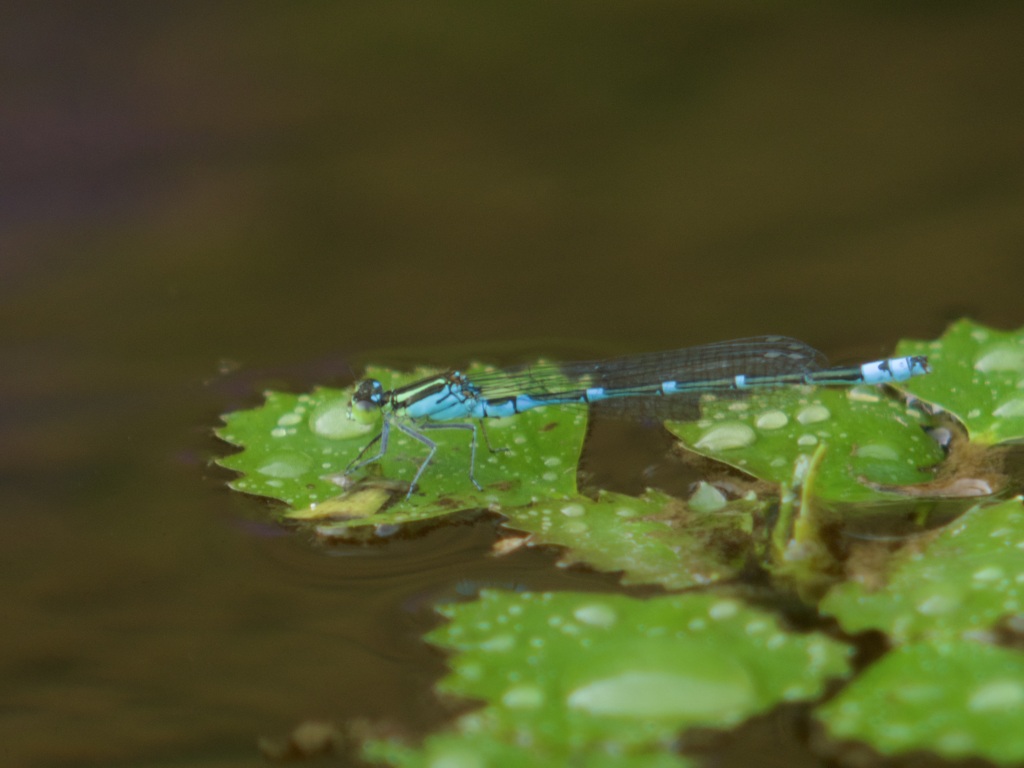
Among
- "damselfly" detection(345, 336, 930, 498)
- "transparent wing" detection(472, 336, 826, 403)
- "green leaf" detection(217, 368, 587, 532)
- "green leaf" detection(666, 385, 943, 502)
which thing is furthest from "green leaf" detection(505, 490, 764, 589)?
"transparent wing" detection(472, 336, 826, 403)

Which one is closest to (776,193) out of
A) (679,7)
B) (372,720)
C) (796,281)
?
(796,281)

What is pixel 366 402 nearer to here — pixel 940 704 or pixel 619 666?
pixel 619 666

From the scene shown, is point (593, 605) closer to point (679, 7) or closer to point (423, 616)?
point (423, 616)

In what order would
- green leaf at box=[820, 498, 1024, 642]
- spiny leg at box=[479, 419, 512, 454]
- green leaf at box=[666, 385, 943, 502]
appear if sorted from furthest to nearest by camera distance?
spiny leg at box=[479, 419, 512, 454] < green leaf at box=[666, 385, 943, 502] < green leaf at box=[820, 498, 1024, 642]

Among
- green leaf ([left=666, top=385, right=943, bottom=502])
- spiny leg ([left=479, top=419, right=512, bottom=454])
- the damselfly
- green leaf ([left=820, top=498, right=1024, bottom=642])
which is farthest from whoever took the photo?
the damselfly

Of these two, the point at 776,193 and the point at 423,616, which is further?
the point at 776,193

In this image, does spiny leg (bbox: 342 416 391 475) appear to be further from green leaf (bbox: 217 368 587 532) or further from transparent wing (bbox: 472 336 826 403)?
transparent wing (bbox: 472 336 826 403)

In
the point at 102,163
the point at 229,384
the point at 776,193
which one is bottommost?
the point at 229,384
